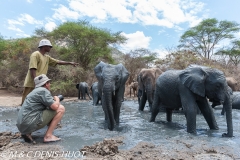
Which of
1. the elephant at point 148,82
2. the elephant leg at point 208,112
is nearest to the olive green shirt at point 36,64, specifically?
the elephant leg at point 208,112

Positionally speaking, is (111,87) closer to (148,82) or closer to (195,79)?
(195,79)

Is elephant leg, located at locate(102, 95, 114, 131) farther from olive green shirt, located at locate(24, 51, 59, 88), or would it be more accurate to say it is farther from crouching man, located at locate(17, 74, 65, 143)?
olive green shirt, located at locate(24, 51, 59, 88)

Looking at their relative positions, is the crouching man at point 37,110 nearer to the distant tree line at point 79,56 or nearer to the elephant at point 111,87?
the elephant at point 111,87

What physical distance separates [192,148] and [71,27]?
21091mm

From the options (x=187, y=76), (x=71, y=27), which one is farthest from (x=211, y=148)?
(x=71, y=27)

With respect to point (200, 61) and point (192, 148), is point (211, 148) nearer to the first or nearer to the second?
point (192, 148)

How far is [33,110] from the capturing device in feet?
14.6

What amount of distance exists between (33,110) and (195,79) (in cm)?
359

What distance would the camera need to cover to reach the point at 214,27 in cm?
3072

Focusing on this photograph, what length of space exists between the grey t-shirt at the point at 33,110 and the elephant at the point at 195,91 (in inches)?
126

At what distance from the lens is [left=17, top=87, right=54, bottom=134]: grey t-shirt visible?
4426 millimetres

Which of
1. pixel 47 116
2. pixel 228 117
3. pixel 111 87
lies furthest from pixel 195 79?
pixel 47 116

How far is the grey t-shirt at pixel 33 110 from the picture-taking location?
443cm

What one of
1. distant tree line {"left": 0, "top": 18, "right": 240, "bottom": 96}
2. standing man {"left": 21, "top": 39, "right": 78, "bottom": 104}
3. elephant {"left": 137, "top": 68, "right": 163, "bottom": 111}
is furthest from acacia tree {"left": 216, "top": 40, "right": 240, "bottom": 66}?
standing man {"left": 21, "top": 39, "right": 78, "bottom": 104}
